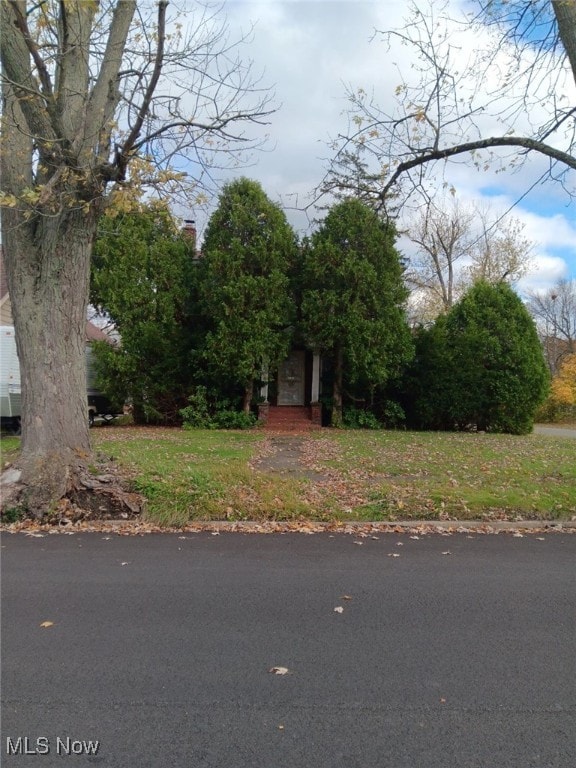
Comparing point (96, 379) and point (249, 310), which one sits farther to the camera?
point (96, 379)

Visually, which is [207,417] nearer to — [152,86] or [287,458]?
[287,458]

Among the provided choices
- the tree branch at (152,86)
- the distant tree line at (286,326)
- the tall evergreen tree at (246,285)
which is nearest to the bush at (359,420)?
the distant tree line at (286,326)

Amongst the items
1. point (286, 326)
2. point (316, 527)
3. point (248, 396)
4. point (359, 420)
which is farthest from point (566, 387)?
point (316, 527)

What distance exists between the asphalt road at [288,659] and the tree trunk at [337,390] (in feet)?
41.3

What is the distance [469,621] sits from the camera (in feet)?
13.8

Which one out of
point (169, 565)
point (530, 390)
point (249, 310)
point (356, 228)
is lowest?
point (169, 565)

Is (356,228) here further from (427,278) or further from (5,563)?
(427,278)

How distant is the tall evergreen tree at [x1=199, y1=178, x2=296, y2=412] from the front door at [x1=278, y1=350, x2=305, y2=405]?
1.91m

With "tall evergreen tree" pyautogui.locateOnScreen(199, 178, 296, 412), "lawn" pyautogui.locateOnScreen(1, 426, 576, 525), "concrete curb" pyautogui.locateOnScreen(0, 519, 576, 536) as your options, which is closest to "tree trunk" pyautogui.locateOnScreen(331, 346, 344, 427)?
"tall evergreen tree" pyautogui.locateOnScreen(199, 178, 296, 412)

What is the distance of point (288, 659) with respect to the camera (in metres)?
3.61

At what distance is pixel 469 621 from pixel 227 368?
534 inches

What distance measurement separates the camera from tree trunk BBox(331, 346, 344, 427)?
1836cm

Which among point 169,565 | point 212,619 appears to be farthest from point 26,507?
point 212,619

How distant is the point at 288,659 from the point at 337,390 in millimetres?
15201
